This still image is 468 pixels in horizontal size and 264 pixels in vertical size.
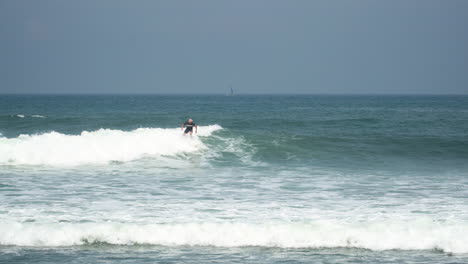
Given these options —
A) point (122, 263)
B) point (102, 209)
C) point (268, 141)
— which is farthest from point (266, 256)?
point (268, 141)

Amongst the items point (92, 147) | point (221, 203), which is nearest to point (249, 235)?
point (221, 203)

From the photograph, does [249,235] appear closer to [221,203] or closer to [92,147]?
[221,203]

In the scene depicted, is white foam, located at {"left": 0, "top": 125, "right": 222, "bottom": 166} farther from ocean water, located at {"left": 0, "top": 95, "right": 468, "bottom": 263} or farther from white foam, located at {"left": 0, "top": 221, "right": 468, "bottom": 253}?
white foam, located at {"left": 0, "top": 221, "right": 468, "bottom": 253}

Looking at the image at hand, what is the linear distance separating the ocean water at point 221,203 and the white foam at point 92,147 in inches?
2.9

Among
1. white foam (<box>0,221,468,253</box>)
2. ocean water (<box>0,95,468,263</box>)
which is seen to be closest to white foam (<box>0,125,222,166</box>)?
ocean water (<box>0,95,468,263</box>)

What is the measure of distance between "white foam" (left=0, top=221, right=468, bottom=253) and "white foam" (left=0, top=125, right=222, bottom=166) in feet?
32.7

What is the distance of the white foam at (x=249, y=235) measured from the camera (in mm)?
9852

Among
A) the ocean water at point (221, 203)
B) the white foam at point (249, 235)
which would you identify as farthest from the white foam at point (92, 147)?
the white foam at point (249, 235)

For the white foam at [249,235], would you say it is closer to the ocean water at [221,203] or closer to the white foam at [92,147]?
the ocean water at [221,203]

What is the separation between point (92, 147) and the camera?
21.6m

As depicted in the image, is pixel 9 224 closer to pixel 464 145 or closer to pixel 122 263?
pixel 122 263

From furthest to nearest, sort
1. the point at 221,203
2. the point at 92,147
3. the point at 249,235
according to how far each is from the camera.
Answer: the point at 92,147
the point at 221,203
the point at 249,235

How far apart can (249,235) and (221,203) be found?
9.05ft

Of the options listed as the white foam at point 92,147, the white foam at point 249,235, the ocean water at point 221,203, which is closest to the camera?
the ocean water at point 221,203
